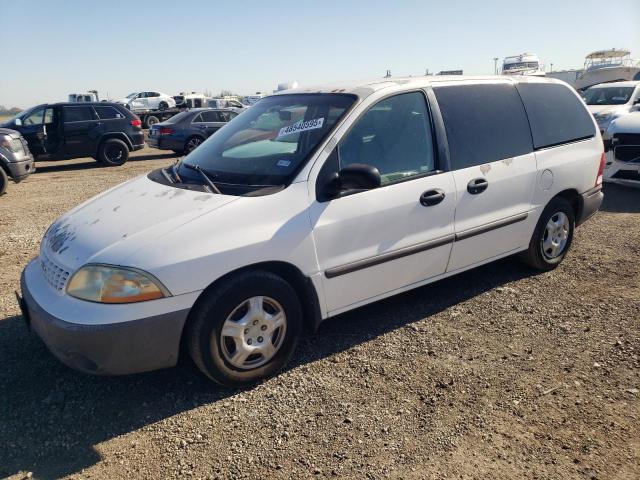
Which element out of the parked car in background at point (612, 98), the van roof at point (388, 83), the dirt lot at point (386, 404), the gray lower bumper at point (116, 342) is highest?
the van roof at point (388, 83)

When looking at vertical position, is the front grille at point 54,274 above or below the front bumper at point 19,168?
above

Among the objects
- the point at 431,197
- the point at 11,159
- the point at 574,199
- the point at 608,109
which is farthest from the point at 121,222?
the point at 608,109

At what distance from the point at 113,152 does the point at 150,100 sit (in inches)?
959

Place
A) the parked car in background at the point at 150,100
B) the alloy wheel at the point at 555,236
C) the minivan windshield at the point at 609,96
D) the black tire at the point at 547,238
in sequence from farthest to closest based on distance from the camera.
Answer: the parked car in background at the point at 150,100 → the minivan windshield at the point at 609,96 → the alloy wheel at the point at 555,236 → the black tire at the point at 547,238

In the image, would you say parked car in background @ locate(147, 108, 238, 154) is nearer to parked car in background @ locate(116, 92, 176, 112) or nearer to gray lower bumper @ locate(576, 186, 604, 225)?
gray lower bumper @ locate(576, 186, 604, 225)

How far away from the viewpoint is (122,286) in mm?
2584

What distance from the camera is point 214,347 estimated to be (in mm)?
2816

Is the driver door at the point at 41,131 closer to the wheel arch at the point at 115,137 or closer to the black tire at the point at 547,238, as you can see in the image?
the wheel arch at the point at 115,137

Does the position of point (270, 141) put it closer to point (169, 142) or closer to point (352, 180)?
point (352, 180)

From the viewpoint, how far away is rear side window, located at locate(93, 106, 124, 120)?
13.5m

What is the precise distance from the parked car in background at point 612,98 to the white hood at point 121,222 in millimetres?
9948

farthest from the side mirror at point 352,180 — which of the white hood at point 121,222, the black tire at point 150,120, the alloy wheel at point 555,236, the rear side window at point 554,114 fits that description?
the black tire at point 150,120

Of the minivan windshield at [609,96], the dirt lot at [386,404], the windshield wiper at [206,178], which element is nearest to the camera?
the dirt lot at [386,404]

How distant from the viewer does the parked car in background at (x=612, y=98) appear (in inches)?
418
